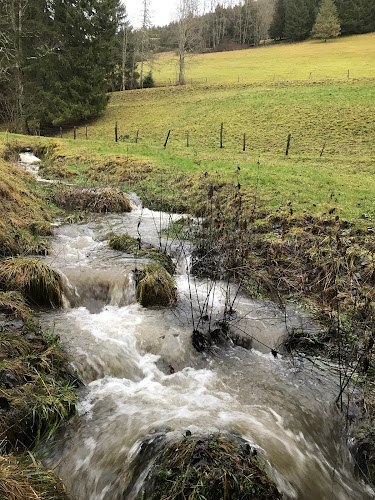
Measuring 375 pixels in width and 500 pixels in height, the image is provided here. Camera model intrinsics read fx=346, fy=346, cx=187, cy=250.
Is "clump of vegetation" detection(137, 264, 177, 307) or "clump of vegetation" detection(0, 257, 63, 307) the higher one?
"clump of vegetation" detection(0, 257, 63, 307)

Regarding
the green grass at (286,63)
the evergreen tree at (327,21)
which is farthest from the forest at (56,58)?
the evergreen tree at (327,21)

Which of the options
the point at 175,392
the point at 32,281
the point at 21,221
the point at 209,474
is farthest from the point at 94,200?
the point at 209,474

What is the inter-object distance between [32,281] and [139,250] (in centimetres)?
295

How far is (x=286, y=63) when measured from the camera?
54875 millimetres

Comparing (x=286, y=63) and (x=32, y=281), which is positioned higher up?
(x=286, y=63)

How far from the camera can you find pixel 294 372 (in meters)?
5.04

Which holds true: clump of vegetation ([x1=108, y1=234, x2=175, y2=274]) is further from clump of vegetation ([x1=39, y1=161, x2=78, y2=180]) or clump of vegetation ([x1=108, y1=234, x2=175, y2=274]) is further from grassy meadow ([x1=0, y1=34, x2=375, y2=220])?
clump of vegetation ([x1=39, y1=161, x2=78, y2=180])

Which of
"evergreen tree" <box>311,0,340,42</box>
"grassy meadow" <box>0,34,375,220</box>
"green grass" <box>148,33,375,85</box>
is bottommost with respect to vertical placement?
"grassy meadow" <box>0,34,375,220</box>

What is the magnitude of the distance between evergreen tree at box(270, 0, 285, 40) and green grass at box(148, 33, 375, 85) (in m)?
6.42

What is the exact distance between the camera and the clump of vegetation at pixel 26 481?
233 centimetres

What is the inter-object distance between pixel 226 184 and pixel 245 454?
10.9 m

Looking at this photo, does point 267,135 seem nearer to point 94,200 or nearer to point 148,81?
point 94,200

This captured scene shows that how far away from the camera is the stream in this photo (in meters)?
3.34

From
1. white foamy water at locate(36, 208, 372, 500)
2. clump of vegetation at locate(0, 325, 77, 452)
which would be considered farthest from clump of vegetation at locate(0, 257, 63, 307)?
clump of vegetation at locate(0, 325, 77, 452)
